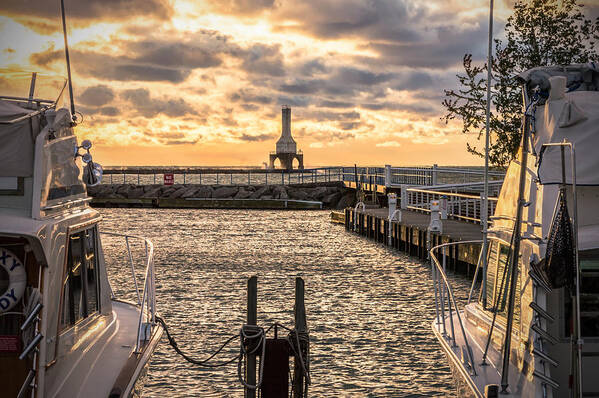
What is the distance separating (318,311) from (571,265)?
1244 cm

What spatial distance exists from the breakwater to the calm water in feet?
74.5

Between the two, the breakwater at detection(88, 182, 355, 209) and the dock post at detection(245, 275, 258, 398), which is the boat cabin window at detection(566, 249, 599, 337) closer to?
the dock post at detection(245, 275, 258, 398)

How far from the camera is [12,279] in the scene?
630 centimetres

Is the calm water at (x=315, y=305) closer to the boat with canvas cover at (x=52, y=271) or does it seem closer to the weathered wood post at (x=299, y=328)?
the weathered wood post at (x=299, y=328)

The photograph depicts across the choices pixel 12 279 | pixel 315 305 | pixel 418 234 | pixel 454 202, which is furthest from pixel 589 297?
pixel 454 202

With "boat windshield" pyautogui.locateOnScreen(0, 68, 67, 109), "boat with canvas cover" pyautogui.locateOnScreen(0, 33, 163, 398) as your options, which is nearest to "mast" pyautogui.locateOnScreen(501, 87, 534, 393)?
"boat with canvas cover" pyautogui.locateOnScreen(0, 33, 163, 398)

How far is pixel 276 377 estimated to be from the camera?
8.86 metres

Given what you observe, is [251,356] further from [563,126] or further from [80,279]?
[563,126]

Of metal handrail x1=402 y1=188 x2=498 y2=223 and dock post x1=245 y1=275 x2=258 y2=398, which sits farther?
metal handrail x1=402 y1=188 x2=498 y2=223

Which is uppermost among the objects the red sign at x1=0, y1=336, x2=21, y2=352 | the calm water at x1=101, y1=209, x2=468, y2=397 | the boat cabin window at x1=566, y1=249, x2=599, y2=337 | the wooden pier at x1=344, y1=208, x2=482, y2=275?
the boat cabin window at x1=566, y1=249, x2=599, y2=337

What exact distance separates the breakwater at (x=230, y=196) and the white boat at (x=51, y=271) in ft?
170

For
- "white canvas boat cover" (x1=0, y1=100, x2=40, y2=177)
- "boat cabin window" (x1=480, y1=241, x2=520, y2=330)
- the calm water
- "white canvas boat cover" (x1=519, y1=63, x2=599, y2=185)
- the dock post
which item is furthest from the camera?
the calm water

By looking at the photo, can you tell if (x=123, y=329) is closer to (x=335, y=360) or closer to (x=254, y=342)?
(x=254, y=342)

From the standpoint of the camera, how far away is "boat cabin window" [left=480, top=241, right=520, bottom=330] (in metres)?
7.62
